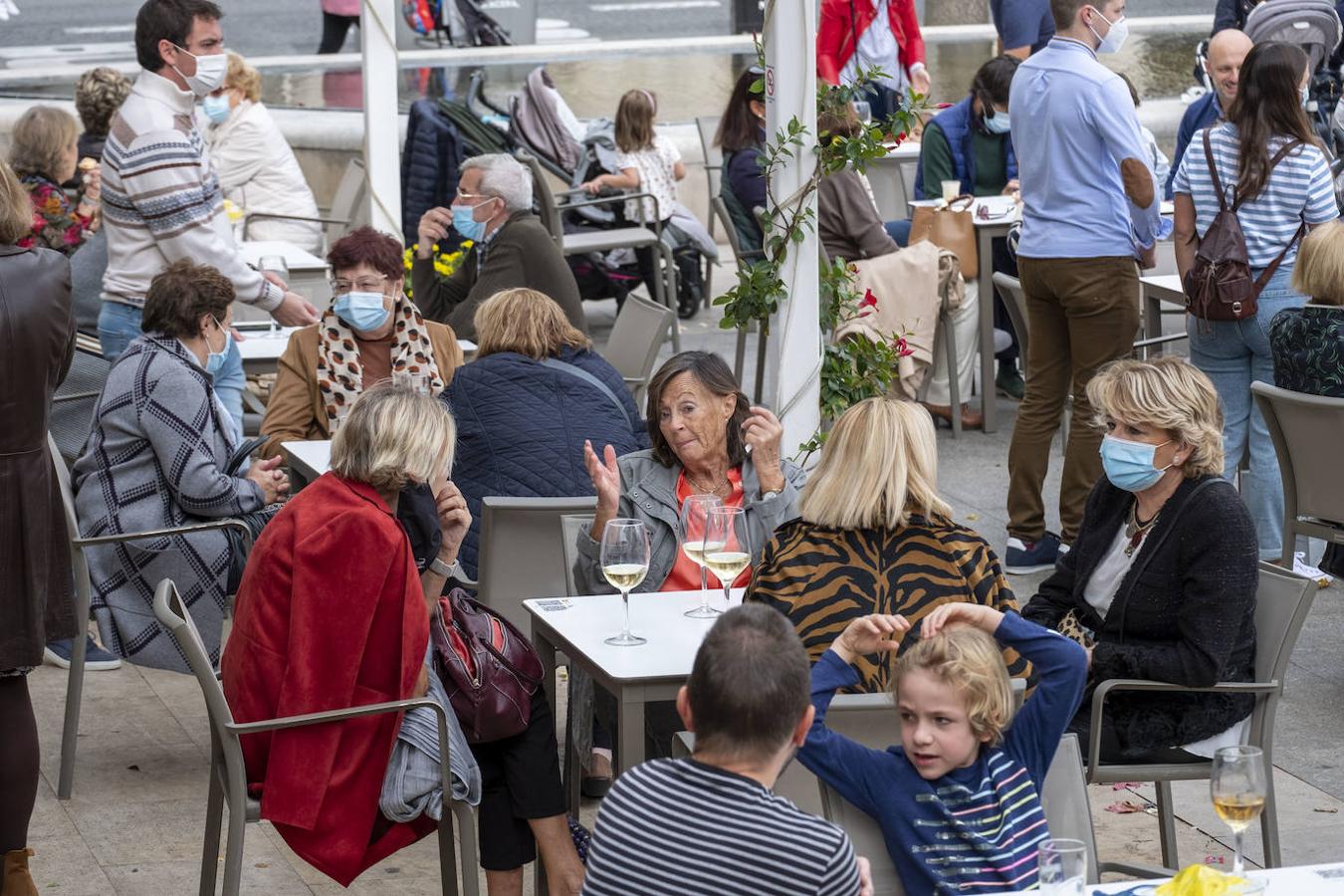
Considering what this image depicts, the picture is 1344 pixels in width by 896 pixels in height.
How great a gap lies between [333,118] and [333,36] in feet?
15.2

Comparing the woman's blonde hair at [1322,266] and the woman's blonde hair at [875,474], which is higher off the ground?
the woman's blonde hair at [1322,266]

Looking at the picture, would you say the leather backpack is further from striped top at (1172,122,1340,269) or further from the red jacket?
the red jacket

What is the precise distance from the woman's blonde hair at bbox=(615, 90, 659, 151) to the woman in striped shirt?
14.9ft

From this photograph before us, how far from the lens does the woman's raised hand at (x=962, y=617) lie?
10.5 ft

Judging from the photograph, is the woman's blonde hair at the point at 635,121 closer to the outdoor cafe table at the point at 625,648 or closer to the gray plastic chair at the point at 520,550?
the gray plastic chair at the point at 520,550

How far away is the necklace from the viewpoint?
409 cm

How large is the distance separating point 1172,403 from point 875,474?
83 cm

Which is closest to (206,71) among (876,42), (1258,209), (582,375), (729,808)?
(582,375)

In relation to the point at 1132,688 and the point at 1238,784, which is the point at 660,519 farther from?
the point at 1238,784

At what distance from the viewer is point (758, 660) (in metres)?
2.52

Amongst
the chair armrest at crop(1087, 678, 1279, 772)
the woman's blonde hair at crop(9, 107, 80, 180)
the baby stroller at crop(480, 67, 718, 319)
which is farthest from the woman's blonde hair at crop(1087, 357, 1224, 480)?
the baby stroller at crop(480, 67, 718, 319)

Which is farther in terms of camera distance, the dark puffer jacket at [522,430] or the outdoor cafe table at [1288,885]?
the dark puffer jacket at [522,430]

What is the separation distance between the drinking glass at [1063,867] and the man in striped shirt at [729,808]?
24 cm

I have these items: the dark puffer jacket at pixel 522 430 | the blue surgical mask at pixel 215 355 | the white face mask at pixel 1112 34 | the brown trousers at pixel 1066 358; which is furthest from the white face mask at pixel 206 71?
the white face mask at pixel 1112 34
